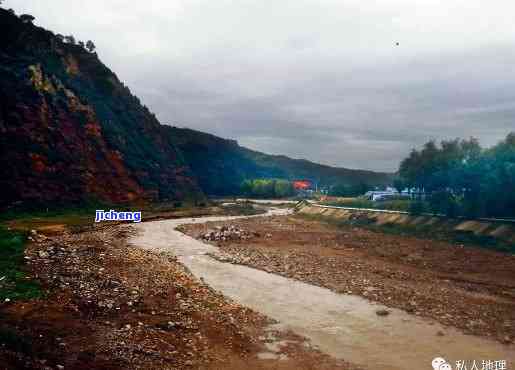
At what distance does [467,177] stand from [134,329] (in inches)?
1745

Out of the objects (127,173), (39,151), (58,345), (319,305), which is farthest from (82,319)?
(127,173)

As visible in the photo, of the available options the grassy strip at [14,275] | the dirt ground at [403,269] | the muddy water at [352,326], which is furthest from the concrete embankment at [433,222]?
the grassy strip at [14,275]

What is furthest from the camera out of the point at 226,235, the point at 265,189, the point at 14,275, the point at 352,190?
the point at 265,189

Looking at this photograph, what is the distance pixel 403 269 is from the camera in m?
29.9

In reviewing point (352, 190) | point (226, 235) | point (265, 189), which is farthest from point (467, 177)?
point (265, 189)

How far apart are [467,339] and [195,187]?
94330mm

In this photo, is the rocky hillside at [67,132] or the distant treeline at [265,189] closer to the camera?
the rocky hillside at [67,132]

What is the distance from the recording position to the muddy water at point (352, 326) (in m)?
14.2

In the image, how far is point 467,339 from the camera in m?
15.9

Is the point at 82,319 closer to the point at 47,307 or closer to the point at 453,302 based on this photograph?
the point at 47,307

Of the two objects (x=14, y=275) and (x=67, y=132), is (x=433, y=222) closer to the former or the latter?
(x=14, y=275)

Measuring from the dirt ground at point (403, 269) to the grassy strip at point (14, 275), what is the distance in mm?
14857

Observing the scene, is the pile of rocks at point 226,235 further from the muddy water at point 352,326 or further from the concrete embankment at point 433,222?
the concrete embankment at point 433,222

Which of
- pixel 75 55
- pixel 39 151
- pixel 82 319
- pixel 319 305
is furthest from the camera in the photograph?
pixel 75 55
